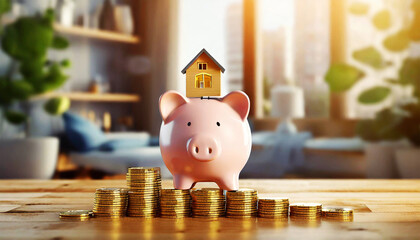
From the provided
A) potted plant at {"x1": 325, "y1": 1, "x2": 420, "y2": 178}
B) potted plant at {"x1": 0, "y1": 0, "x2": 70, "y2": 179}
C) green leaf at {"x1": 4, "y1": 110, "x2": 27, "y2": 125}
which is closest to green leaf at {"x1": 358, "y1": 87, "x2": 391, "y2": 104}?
potted plant at {"x1": 325, "y1": 1, "x2": 420, "y2": 178}

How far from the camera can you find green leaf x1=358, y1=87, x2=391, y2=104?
3191 mm

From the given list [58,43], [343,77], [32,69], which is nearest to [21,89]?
[32,69]

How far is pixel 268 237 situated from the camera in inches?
26.8

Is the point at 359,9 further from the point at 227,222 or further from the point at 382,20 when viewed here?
the point at 227,222

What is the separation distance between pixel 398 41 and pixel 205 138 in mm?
2778

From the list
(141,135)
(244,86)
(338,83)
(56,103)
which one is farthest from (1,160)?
(338,83)

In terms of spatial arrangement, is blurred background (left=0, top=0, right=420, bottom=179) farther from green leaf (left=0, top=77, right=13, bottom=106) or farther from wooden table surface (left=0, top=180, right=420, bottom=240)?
wooden table surface (left=0, top=180, right=420, bottom=240)

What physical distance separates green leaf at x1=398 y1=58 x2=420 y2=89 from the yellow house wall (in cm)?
252

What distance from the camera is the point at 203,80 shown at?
916 millimetres

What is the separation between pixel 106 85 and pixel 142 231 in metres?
3.89

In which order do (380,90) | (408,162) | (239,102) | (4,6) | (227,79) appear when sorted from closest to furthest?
(239,102), (408,162), (380,90), (4,6), (227,79)

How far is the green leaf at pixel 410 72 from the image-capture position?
310 cm

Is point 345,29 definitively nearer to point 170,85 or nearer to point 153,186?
point 170,85

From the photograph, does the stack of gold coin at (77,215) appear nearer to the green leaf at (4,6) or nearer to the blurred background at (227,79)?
the blurred background at (227,79)
